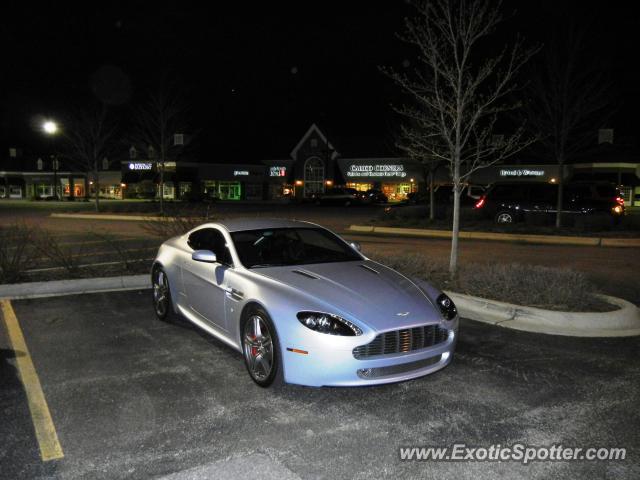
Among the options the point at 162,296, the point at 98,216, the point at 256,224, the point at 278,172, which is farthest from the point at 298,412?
the point at 278,172

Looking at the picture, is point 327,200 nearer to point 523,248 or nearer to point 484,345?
point 523,248

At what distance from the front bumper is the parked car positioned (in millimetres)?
41557

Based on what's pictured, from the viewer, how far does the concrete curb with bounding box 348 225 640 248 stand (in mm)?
16875

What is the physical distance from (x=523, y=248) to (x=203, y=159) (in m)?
50.2

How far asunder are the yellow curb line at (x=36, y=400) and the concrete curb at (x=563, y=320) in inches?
208

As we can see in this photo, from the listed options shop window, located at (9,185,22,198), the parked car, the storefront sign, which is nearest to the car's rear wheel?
the parked car

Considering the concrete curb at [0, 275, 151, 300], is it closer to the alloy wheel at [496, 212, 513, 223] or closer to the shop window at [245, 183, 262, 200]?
the alloy wheel at [496, 212, 513, 223]

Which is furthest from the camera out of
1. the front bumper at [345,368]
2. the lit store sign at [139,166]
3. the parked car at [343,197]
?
the lit store sign at [139,166]

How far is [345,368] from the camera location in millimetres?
4465

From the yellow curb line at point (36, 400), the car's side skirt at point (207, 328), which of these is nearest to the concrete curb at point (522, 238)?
the car's side skirt at point (207, 328)

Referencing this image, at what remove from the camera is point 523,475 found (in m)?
3.54

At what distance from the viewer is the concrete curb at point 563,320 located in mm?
6793

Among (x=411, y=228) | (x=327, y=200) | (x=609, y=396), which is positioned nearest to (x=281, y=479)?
(x=609, y=396)

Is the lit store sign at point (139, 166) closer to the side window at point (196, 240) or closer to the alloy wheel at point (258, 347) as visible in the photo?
the side window at point (196, 240)
